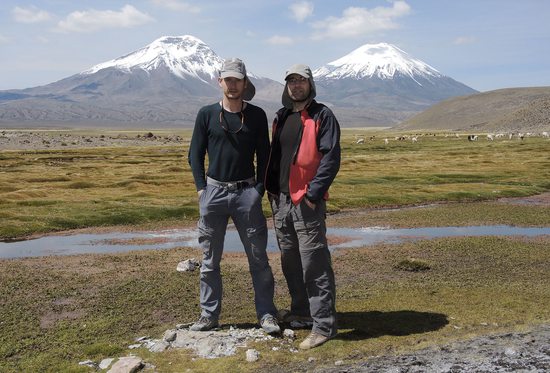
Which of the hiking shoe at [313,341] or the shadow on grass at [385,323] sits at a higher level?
the hiking shoe at [313,341]

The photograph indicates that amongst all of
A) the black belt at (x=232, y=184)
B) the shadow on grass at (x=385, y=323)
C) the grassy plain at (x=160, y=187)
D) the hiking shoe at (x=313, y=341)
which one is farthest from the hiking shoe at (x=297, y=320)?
the grassy plain at (x=160, y=187)

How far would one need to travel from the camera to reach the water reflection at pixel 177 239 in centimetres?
2836

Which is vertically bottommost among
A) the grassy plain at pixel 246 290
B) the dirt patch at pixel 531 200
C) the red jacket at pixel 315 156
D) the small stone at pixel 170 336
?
the dirt patch at pixel 531 200

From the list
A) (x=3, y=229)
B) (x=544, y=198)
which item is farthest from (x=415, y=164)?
(x=3, y=229)

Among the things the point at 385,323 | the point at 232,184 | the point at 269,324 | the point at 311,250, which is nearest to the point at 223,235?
the point at 232,184

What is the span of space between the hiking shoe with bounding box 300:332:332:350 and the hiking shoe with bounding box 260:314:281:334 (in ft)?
2.18

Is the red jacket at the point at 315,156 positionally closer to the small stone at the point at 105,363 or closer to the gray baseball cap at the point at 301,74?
the gray baseball cap at the point at 301,74

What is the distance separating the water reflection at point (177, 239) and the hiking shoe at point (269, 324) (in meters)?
15.5

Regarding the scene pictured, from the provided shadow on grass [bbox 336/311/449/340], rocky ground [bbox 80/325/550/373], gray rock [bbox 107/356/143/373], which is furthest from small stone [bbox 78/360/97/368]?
shadow on grass [bbox 336/311/449/340]

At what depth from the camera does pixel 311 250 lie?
11.0 meters

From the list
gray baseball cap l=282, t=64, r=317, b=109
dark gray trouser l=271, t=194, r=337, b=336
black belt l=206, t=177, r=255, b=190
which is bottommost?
dark gray trouser l=271, t=194, r=337, b=336

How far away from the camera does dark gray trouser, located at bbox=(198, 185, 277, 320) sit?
1130 centimetres

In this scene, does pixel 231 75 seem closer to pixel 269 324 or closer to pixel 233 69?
pixel 233 69

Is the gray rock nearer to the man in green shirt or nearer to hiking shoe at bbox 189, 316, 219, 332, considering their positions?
hiking shoe at bbox 189, 316, 219, 332
